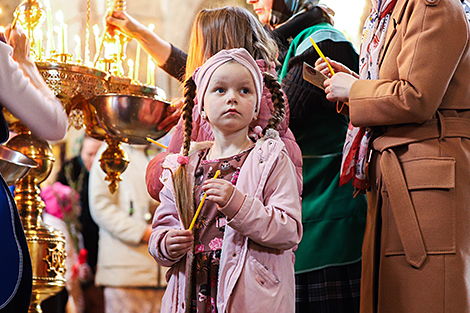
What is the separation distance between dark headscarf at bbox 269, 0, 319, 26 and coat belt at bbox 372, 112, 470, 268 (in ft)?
3.18

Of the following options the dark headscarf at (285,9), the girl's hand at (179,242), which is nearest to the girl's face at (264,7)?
the dark headscarf at (285,9)

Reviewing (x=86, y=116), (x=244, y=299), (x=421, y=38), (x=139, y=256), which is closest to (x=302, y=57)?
(x=421, y=38)

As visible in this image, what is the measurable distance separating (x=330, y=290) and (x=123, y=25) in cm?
148

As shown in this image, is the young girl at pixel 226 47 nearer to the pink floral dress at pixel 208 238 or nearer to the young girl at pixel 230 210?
the young girl at pixel 230 210

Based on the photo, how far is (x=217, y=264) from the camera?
149cm

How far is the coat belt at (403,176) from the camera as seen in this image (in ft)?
5.07

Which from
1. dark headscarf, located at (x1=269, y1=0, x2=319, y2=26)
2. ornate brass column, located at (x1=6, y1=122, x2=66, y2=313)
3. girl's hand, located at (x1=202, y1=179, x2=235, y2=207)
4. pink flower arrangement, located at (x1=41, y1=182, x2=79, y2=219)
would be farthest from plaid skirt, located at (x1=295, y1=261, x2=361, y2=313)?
pink flower arrangement, located at (x1=41, y1=182, x2=79, y2=219)

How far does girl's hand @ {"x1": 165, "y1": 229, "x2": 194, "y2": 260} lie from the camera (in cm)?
142

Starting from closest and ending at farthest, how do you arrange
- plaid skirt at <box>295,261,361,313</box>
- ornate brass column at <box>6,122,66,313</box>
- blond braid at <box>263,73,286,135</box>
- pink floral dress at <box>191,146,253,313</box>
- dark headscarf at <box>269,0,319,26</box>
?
pink floral dress at <box>191,146,253,313</box> < blond braid at <box>263,73,286,135</box> < plaid skirt at <box>295,261,361,313</box> < ornate brass column at <box>6,122,66,313</box> < dark headscarf at <box>269,0,319,26</box>

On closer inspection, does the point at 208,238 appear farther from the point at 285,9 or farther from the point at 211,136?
the point at 285,9

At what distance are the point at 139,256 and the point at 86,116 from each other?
1.75 metres

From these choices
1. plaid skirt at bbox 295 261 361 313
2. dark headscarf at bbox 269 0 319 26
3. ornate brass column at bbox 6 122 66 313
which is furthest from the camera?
dark headscarf at bbox 269 0 319 26

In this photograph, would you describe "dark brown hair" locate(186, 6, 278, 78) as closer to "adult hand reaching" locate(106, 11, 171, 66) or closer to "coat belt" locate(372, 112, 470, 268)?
"coat belt" locate(372, 112, 470, 268)

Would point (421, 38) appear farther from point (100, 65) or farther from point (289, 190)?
point (100, 65)
